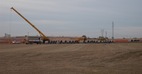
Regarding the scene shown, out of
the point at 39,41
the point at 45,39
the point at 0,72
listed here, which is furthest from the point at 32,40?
the point at 0,72

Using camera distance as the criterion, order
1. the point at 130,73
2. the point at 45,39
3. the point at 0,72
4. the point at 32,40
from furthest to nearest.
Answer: the point at 45,39
the point at 32,40
the point at 0,72
the point at 130,73

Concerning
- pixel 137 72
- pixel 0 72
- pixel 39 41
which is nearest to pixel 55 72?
pixel 0 72

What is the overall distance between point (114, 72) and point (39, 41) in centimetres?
9499

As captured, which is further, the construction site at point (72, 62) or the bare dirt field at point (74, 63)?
the construction site at point (72, 62)

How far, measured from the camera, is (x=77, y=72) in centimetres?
1633

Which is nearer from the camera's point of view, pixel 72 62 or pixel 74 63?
pixel 74 63

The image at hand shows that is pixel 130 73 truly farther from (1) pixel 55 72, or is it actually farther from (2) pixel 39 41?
(2) pixel 39 41

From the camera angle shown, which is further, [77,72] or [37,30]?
[37,30]

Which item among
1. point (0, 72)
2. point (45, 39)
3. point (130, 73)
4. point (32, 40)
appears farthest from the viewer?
A: point (45, 39)

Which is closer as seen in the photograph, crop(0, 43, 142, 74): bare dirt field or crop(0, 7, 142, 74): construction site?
crop(0, 43, 142, 74): bare dirt field

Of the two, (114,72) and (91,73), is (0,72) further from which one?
(114,72)

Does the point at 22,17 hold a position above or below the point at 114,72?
above

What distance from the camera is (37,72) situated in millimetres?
16547

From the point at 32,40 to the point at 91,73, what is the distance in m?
95.4
